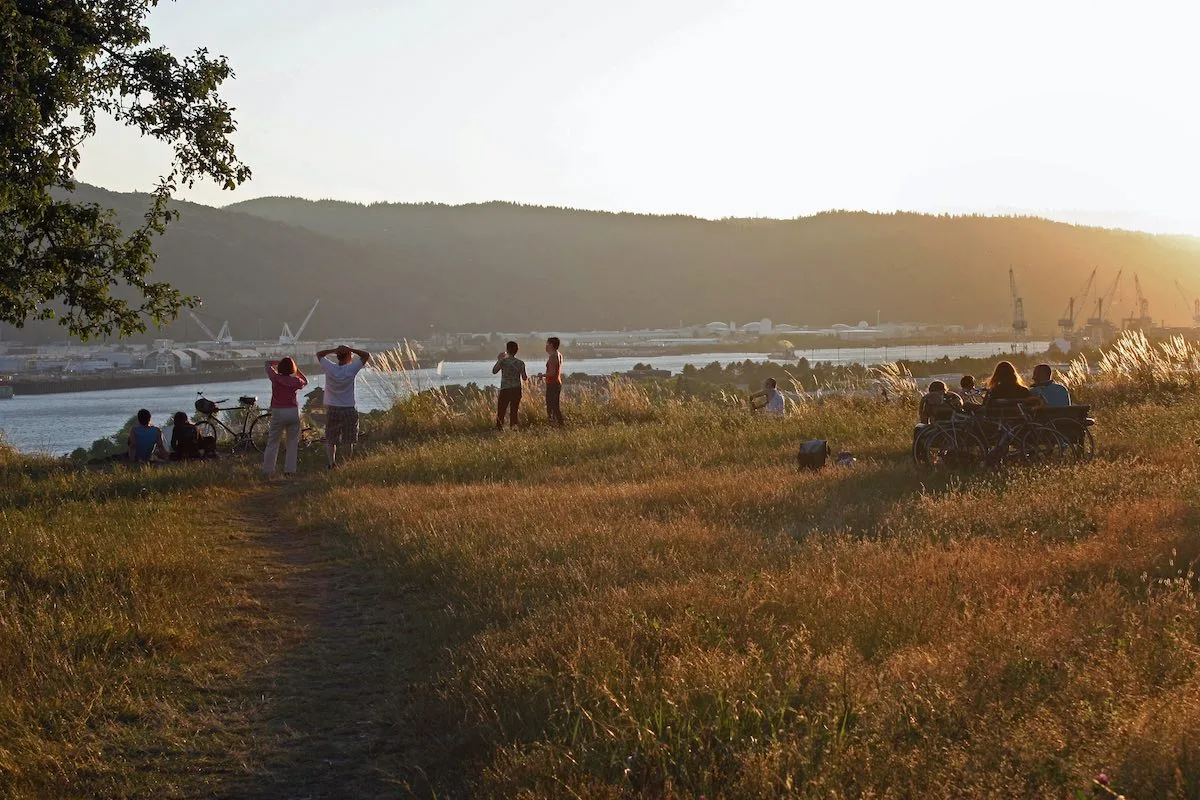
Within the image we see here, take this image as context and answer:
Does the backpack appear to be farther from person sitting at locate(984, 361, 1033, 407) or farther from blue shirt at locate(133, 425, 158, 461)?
blue shirt at locate(133, 425, 158, 461)

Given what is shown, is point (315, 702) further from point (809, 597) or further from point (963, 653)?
point (963, 653)

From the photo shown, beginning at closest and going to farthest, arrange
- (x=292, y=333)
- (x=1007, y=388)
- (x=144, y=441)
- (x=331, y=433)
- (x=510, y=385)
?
1. (x=1007, y=388)
2. (x=331, y=433)
3. (x=144, y=441)
4. (x=510, y=385)
5. (x=292, y=333)

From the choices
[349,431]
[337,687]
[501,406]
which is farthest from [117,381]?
[337,687]

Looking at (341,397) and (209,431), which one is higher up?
(341,397)

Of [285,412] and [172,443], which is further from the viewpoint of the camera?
[172,443]

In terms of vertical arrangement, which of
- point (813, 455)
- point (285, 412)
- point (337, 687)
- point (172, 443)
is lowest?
point (337, 687)

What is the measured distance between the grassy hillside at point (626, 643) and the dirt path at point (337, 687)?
0.03 m

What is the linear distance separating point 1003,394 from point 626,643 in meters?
9.48

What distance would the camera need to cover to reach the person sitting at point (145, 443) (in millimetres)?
18469

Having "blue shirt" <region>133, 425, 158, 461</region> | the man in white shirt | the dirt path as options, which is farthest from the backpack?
"blue shirt" <region>133, 425, 158, 461</region>

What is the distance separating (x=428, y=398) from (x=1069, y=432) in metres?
12.9

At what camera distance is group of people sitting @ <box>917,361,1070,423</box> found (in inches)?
559

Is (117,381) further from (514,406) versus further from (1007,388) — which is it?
(1007,388)

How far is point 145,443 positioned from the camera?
18625 millimetres
